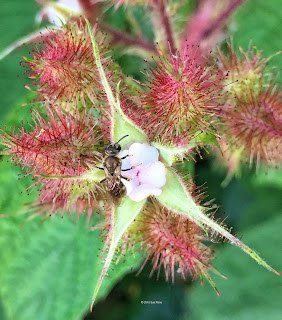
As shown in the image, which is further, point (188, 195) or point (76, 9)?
point (76, 9)

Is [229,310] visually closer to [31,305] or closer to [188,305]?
[188,305]

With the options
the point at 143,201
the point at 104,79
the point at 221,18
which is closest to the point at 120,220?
the point at 143,201

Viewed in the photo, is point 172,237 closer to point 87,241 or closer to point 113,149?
point 113,149

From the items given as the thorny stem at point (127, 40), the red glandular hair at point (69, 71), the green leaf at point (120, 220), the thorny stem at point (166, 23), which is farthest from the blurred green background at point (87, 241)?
the green leaf at point (120, 220)

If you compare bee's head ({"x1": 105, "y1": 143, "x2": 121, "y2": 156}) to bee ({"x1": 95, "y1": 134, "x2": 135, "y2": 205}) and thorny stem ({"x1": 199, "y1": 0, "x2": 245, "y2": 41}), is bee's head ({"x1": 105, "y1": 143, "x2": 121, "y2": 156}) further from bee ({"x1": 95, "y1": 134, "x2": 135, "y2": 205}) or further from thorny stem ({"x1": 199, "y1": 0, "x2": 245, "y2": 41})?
thorny stem ({"x1": 199, "y1": 0, "x2": 245, "y2": 41})

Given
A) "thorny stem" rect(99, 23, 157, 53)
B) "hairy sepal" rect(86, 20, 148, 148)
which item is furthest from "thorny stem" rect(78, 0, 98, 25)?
"hairy sepal" rect(86, 20, 148, 148)

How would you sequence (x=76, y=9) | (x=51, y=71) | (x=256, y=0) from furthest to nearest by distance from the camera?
(x=256, y=0) < (x=76, y=9) < (x=51, y=71)

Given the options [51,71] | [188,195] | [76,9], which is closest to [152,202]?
[188,195]
